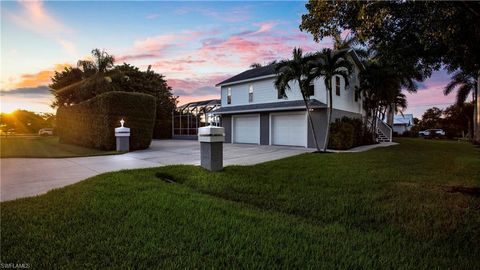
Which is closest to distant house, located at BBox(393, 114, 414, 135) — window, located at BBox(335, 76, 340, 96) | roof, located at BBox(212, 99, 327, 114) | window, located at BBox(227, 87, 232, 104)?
window, located at BBox(335, 76, 340, 96)

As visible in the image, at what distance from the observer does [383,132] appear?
24.5m

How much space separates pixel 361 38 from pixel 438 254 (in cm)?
435

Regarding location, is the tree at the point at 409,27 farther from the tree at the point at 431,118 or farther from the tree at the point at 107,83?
the tree at the point at 431,118

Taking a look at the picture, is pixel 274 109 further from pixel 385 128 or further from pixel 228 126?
pixel 385 128

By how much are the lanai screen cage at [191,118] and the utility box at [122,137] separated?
11274 millimetres

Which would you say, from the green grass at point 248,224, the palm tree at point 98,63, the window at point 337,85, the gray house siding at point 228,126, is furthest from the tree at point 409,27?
the palm tree at point 98,63

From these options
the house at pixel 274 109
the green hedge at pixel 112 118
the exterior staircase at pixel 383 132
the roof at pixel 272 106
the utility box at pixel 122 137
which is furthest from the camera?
the exterior staircase at pixel 383 132

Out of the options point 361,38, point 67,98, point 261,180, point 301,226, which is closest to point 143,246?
point 301,226

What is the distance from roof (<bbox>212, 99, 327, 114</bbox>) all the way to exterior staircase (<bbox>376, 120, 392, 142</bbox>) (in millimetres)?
10957

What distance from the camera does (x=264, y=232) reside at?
3584mm

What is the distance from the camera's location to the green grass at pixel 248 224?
2855 millimetres

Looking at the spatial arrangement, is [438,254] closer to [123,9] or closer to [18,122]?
[123,9]

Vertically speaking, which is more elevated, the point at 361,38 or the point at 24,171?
the point at 361,38

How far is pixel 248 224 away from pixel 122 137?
40.0ft
